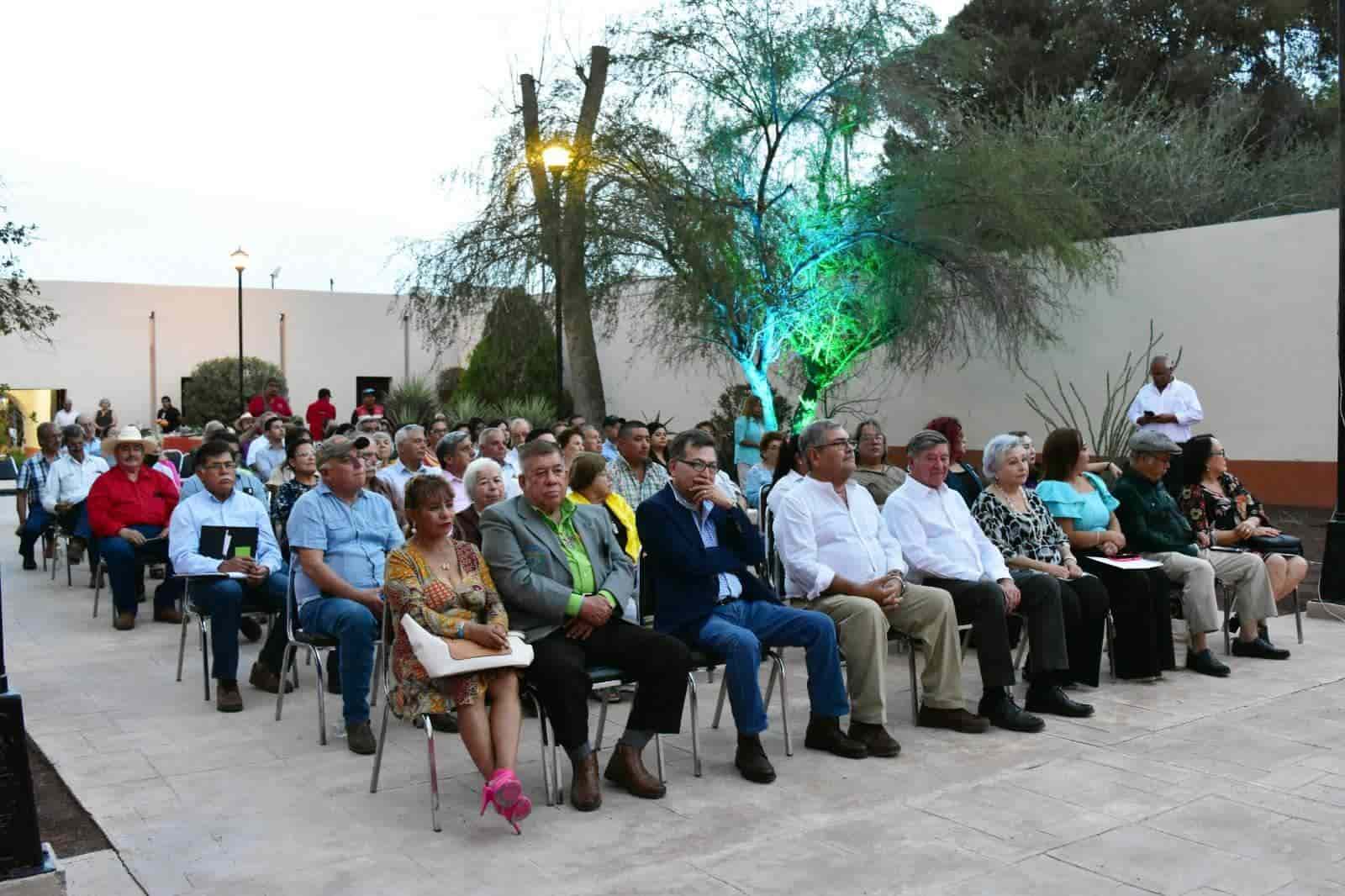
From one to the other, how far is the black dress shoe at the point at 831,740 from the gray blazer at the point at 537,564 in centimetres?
100

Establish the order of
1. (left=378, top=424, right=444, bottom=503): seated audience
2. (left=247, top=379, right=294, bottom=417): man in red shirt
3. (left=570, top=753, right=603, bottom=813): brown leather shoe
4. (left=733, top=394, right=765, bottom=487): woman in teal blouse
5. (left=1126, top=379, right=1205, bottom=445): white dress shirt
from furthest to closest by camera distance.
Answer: (left=247, top=379, right=294, bottom=417): man in red shirt, (left=733, top=394, right=765, bottom=487): woman in teal blouse, (left=1126, top=379, right=1205, bottom=445): white dress shirt, (left=378, top=424, right=444, bottom=503): seated audience, (left=570, top=753, right=603, bottom=813): brown leather shoe

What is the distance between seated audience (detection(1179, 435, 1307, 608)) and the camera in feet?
23.7

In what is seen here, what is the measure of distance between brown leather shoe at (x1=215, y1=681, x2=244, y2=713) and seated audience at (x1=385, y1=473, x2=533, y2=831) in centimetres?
167

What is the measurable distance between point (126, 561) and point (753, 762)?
17.1 ft

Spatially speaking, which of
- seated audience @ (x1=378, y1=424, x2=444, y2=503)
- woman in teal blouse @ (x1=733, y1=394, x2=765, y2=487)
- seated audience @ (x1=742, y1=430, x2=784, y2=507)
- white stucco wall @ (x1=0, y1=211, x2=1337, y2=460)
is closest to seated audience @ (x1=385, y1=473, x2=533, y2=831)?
seated audience @ (x1=378, y1=424, x2=444, y2=503)

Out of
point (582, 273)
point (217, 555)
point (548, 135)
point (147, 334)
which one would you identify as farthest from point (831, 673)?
point (147, 334)

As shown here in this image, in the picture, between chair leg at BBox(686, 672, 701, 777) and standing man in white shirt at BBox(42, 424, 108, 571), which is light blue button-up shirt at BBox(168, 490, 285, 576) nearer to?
chair leg at BBox(686, 672, 701, 777)

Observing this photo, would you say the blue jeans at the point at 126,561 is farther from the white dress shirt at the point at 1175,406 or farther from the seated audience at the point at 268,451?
the white dress shirt at the point at 1175,406

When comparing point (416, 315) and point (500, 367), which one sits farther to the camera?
point (500, 367)

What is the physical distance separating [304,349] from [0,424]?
29.7 feet

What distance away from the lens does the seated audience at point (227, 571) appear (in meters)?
6.08

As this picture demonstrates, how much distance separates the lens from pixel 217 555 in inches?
254

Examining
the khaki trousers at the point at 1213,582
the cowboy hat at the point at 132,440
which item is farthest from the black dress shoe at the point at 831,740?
the cowboy hat at the point at 132,440

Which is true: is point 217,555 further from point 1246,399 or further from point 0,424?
point 0,424
